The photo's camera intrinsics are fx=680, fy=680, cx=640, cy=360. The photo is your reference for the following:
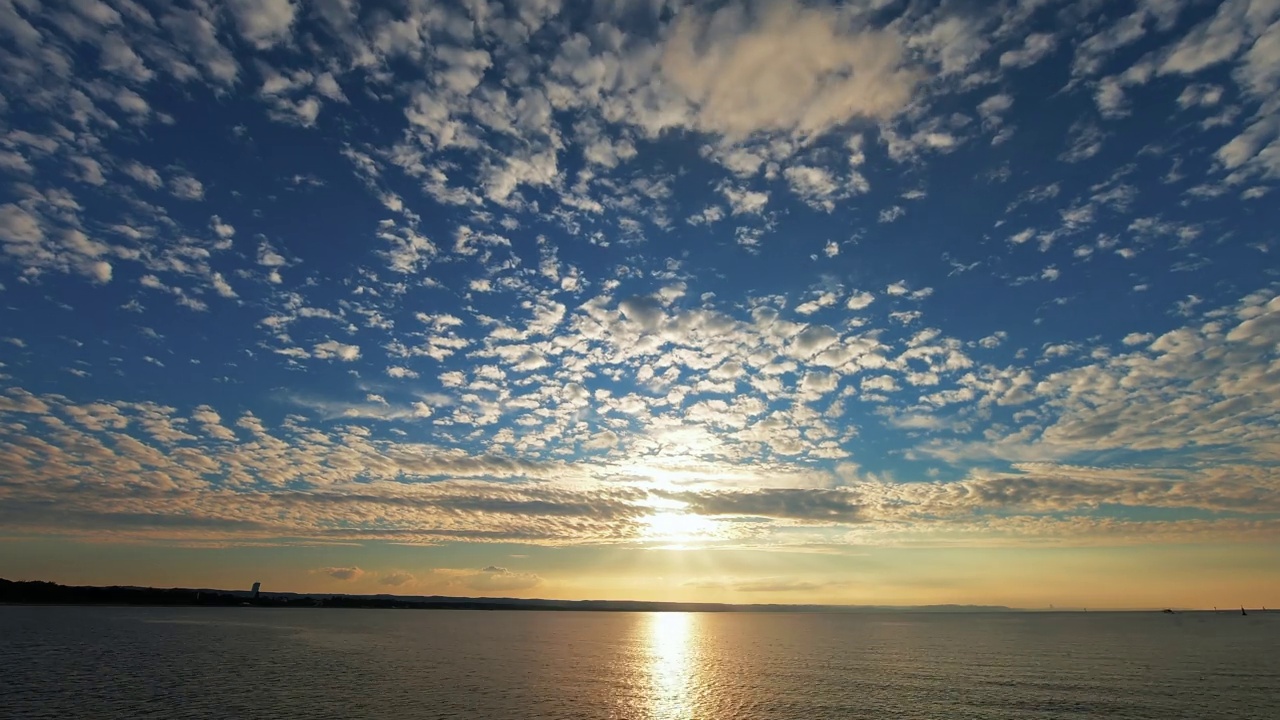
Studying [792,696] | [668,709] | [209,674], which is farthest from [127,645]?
[792,696]

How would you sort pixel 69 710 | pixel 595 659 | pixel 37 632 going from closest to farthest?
pixel 69 710
pixel 595 659
pixel 37 632

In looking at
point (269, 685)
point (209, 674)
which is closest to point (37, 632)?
point (209, 674)

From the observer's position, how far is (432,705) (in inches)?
2594

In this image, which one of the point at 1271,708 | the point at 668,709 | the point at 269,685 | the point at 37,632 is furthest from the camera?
the point at 37,632

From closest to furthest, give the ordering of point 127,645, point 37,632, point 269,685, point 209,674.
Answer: point 269,685
point 209,674
point 127,645
point 37,632

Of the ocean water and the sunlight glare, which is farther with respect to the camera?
the sunlight glare

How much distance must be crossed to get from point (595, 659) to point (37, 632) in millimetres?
114330

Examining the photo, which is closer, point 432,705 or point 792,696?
point 432,705

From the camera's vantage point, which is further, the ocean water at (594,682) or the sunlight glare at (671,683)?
the sunlight glare at (671,683)

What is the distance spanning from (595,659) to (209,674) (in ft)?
212

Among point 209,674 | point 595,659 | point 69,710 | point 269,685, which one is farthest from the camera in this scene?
point 595,659

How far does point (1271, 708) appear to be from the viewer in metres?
65.5

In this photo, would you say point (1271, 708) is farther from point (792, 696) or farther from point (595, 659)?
point (595, 659)

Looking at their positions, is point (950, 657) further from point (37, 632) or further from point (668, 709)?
point (37, 632)
